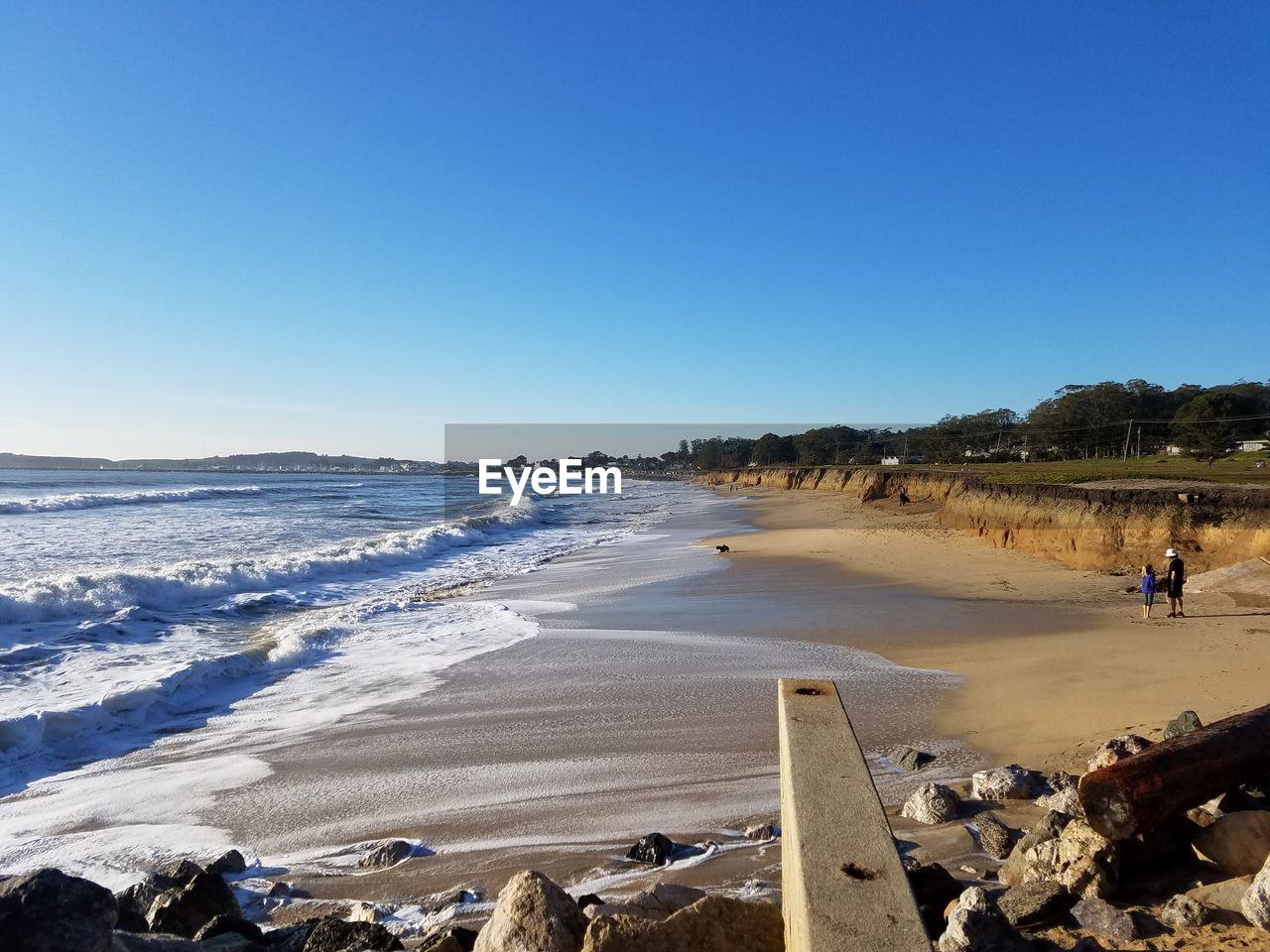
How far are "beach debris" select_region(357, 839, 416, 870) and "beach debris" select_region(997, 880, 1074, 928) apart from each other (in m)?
3.32

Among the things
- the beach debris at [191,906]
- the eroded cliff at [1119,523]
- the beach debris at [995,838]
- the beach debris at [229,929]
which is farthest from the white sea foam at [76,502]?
the beach debris at [995,838]

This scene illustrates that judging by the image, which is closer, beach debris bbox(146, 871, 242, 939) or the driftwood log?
the driftwood log

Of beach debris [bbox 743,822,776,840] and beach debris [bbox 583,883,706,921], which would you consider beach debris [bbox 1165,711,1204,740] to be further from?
beach debris [bbox 583,883,706,921]

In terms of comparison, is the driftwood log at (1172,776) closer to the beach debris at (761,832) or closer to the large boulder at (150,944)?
the beach debris at (761,832)

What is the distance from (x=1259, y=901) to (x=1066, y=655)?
6700 mm

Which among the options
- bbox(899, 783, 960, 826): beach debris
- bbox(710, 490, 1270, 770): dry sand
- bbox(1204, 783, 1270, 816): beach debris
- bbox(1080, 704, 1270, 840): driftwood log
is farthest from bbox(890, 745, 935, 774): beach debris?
bbox(1080, 704, 1270, 840): driftwood log

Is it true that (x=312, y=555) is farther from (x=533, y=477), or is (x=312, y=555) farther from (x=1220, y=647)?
(x=533, y=477)

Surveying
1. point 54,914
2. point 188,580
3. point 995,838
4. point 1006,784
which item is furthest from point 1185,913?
point 188,580

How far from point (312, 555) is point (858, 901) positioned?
20.4 m

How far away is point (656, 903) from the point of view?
3.10 meters

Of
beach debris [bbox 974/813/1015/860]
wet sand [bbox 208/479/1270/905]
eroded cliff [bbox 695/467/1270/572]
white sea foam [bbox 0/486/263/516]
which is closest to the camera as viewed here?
beach debris [bbox 974/813/1015/860]

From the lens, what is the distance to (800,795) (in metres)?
2.28

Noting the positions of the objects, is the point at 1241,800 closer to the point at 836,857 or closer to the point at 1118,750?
the point at 1118,750

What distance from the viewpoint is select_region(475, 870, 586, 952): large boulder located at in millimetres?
2695
